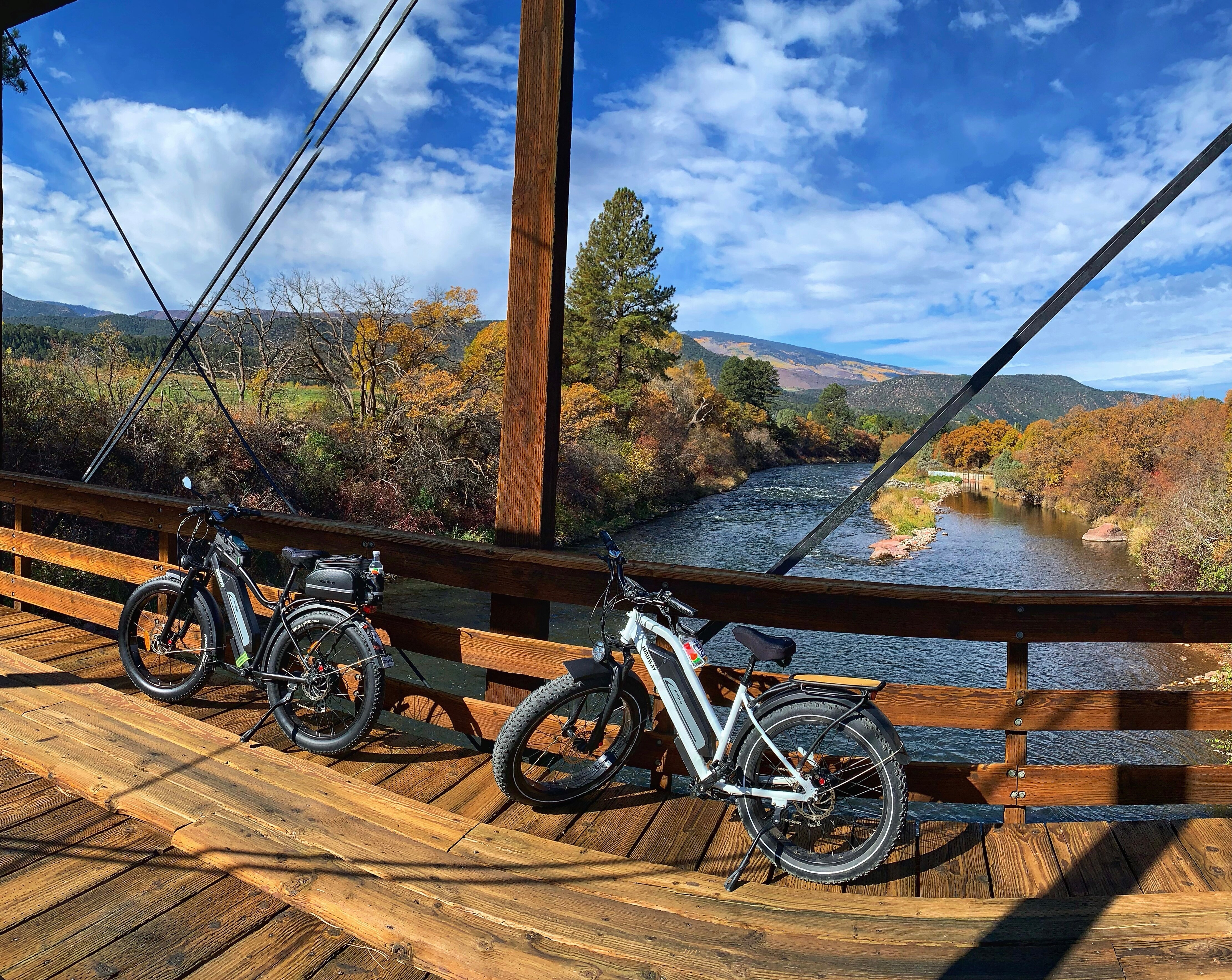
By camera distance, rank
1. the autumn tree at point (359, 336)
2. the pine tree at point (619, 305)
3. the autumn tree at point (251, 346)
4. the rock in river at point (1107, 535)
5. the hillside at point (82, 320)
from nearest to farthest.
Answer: the hillside at point (82, 320) < the autumn tree at point (251, 346) < the autumn tree at point (359, 336) < the rock in river at point (1107, 535) < the pine tree at point (619, 305)

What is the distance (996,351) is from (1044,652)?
47.4 ft

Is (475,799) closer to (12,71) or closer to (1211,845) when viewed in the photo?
(1211,845)

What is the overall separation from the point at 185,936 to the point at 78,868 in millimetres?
439

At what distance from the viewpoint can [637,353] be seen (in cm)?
3359

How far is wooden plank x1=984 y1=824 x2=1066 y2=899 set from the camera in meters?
1.80

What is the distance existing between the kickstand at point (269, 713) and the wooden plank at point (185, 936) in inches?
30.5

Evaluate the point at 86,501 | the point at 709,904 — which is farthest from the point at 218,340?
the point at 709,904

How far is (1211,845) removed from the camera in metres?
2.00

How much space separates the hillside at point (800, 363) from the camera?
195ft

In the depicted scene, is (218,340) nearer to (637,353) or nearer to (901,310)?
(637,353)

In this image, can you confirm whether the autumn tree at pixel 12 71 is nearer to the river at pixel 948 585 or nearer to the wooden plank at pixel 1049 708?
the river at pixel 948 585


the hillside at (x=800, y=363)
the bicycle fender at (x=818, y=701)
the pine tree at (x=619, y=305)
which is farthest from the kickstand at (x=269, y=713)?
the hillside at (x=800, y=363)

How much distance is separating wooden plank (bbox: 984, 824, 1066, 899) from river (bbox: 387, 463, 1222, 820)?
3.16 feet

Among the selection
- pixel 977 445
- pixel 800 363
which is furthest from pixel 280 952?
pixel 800 363
